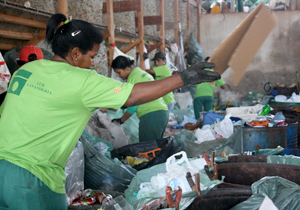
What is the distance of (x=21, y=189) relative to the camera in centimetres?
144

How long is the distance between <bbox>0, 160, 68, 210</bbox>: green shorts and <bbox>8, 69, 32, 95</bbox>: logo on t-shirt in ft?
1.08

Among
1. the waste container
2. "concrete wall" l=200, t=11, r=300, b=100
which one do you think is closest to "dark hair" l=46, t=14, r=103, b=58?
the waste container

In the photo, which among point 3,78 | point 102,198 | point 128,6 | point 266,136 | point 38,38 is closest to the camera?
point 102,198

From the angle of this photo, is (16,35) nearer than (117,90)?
No

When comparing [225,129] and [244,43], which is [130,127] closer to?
[225,129]

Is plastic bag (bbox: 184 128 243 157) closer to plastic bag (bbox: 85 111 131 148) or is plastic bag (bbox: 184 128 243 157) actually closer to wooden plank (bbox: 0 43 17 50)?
plastic bag (bbox: 85 111 131 148)

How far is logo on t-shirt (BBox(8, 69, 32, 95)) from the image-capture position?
1.54 metres

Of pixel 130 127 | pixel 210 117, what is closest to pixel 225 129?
pixel 210 117

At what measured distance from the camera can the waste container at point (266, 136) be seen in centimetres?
352

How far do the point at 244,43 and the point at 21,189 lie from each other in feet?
4.37

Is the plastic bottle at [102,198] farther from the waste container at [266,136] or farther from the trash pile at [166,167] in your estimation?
the waste container at [266,136]

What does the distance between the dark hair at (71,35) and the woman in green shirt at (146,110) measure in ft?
6.82

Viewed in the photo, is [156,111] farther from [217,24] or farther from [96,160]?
[217,24]

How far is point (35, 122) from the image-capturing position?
1480mm
